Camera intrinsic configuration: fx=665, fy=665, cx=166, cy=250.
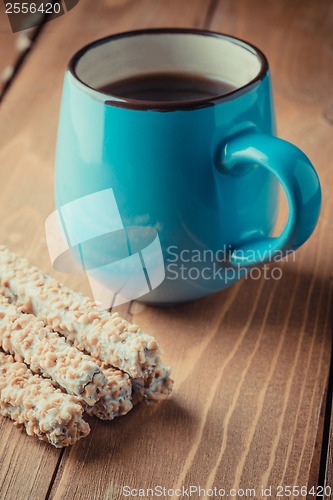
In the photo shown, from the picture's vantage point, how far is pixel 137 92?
650mm

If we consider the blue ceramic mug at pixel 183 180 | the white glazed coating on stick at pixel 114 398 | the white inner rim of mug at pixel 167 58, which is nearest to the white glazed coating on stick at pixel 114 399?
the white glazed coating on stick at pixel 114 398

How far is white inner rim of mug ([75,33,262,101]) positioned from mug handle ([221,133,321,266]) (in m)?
0.12

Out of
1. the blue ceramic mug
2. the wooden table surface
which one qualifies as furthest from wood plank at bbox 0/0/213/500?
the blue ceramic mug

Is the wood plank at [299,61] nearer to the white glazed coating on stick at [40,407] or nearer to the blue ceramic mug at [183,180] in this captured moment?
the blue ceramic mug at [183,180]

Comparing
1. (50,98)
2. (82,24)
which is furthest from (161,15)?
(50,98)

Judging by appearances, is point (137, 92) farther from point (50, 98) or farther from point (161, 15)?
point (161, 15)

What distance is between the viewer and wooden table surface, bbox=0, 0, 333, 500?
1.59ft

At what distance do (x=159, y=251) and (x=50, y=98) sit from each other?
19.0 inches

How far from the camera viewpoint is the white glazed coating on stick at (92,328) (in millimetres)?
497

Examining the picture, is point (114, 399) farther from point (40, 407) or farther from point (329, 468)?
point (329, 468)

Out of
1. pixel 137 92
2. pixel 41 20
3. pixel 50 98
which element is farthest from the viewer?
pixel 41 20

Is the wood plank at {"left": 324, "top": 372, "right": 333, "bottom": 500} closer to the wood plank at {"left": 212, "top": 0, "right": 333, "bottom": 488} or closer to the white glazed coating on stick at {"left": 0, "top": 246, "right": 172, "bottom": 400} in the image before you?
the white glazed coating on stick at {"left": 0, "top": 246, "right": 172, "bottom": 400}

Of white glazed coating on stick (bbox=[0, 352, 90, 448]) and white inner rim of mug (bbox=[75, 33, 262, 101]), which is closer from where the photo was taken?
white glazed coating on stick (bbox=[0, 352, 90, 448])

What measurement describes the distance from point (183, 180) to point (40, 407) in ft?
0.70
